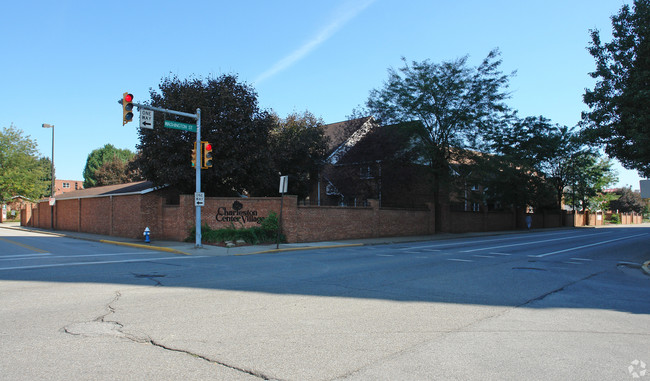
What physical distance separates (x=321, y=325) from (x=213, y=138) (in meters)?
19.4

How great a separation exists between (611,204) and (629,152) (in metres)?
88.5

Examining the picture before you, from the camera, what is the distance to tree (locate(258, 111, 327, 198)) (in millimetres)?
35156

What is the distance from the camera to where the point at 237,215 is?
2284cm

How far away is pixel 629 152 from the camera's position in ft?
64.2

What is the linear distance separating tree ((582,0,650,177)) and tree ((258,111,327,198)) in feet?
66.9

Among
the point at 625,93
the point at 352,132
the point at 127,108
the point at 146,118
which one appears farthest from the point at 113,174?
the point at 625,93

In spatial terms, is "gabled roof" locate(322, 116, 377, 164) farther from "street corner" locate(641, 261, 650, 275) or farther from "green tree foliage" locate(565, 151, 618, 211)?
"green tree foliage" locate(565, 151, 618, 211)

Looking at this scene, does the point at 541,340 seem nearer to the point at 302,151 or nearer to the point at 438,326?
the point at 438,326

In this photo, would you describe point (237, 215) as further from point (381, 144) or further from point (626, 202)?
point (626, 202)

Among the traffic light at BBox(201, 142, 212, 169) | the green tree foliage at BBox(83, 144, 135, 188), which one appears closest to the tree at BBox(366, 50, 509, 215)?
the traffic light at BBox(201, 142, 212, 169)

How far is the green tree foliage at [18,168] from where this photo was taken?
60250 millimetres

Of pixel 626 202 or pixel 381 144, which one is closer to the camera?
pixel 381 144

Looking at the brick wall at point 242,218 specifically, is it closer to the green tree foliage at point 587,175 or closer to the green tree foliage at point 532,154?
the green tree foliage at point 532,154

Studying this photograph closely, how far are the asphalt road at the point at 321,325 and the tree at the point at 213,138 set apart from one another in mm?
12710
